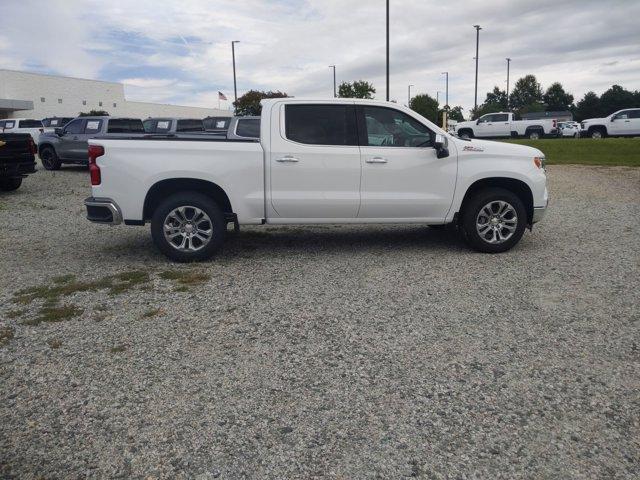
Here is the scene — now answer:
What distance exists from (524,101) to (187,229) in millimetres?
116365

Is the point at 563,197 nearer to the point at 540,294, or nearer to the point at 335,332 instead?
the point at 540,294

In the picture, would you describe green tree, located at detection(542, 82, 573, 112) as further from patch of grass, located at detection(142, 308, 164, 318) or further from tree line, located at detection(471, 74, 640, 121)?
patch of grass, located at detection(142, 308, 164, 318)

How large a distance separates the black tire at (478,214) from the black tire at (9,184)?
11.9 m

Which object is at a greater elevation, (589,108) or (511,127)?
(589,108)

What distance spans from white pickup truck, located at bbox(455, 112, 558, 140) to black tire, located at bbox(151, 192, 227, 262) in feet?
94.9

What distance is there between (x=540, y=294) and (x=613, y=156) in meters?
18.8

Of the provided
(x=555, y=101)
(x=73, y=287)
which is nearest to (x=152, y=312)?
(x=73, y=287)

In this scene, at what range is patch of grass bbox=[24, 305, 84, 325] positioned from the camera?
4902mm

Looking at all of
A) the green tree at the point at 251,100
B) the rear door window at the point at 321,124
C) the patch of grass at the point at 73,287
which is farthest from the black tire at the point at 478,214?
the green tree at the point at 251,100

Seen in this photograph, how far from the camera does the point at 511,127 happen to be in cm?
3353

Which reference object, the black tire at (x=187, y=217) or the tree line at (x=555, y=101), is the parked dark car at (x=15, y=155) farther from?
the tree line at (x=555, y=101)

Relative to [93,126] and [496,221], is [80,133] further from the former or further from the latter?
[496,221]

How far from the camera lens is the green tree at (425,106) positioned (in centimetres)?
5727

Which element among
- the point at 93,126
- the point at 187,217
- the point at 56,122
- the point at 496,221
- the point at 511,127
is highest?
the point at 56,122
